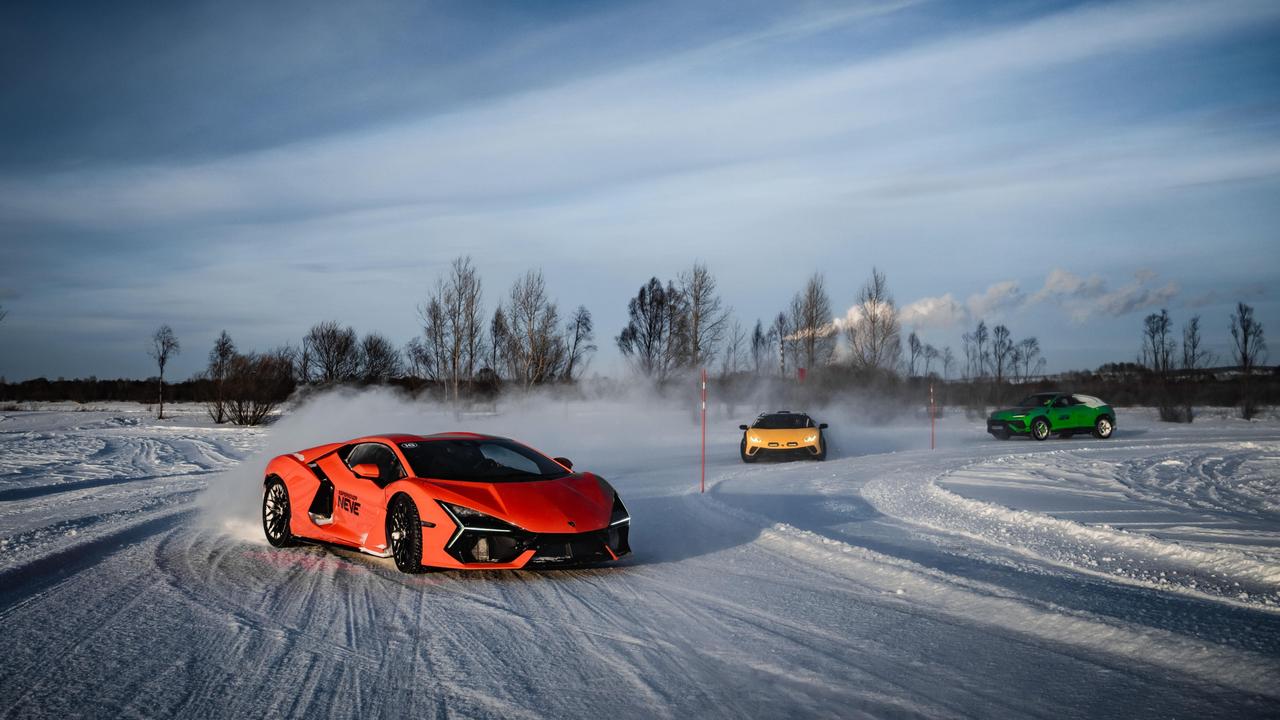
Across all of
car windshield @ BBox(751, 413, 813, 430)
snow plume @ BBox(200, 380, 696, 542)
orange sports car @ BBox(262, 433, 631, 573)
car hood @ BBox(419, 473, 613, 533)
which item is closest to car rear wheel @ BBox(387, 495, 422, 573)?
orange sports car @ BBox(262, 433, 631, 573)

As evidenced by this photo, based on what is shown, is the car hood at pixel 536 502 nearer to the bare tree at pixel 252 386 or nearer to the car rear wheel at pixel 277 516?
the car rear wheel at pixel 277 516

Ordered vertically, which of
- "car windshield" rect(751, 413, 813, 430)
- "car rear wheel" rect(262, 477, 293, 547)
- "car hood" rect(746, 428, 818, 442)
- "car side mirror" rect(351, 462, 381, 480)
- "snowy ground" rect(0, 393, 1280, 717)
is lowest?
"snowy ground" rect(0, 393, 1280, 717)

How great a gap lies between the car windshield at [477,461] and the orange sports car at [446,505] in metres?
0.01

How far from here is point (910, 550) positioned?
28.3ft

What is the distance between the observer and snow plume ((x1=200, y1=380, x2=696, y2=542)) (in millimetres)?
12234

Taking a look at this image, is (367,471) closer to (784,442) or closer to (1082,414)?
(784,442)

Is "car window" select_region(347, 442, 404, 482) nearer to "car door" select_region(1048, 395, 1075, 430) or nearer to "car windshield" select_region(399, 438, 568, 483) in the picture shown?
"car windshield" select_region(399, 438, 568, 483)

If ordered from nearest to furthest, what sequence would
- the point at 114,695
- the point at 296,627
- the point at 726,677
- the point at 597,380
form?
1. the point at 114,695
2. the point at 726,677
3. the point at 296,627
4. the point at 597,380

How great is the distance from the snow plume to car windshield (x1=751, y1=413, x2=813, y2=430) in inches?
135

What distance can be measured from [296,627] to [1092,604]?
5.63 metres

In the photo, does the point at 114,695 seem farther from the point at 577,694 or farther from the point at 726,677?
the point at 726,677

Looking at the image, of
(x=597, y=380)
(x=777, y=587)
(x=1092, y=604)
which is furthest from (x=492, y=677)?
(x=597, y=380)

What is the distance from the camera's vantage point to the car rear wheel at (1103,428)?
2933 centimetres

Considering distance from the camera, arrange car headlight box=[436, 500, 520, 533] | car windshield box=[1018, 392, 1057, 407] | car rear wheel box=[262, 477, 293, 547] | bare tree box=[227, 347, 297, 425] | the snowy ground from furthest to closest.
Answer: bare tree box=[227, 347, 297, 425] < car windshield box=[1018, 392, 1057, 407] < car rear wheel box=[262, 477, 293, 547] < car headlight box=[436, 500, 520, 533] < the snowy ground
